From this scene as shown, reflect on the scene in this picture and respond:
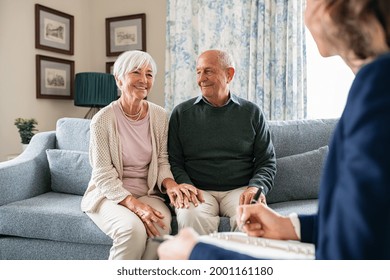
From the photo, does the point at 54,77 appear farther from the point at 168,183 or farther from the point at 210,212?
the point at 210,212

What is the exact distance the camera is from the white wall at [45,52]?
134 inches

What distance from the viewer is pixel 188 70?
376 centimetres

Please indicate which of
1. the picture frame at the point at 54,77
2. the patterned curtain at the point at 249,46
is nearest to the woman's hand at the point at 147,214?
the patterned curtain at the point at 249,46

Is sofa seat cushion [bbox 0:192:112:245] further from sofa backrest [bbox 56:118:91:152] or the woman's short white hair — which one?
the woman's short white hair

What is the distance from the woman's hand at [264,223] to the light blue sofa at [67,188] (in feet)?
2.95

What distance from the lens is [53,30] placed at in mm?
3758

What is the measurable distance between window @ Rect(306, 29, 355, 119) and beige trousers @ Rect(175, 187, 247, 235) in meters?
1.63

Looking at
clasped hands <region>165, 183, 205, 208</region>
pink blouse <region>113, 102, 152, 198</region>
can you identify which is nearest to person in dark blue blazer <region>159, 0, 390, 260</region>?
clasped hands <region>165, 183, 205, 208</region>

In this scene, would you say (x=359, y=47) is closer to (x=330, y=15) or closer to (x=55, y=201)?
(x=330, y=15)

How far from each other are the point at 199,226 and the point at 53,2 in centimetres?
284

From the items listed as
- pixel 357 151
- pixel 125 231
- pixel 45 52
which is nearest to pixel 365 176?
pixel 357 151

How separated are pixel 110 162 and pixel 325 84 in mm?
2125

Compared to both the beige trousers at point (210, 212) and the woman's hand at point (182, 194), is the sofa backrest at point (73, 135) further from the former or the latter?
the beige trousers at point (210, 212)

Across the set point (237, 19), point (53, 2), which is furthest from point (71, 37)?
point (237, 19)
